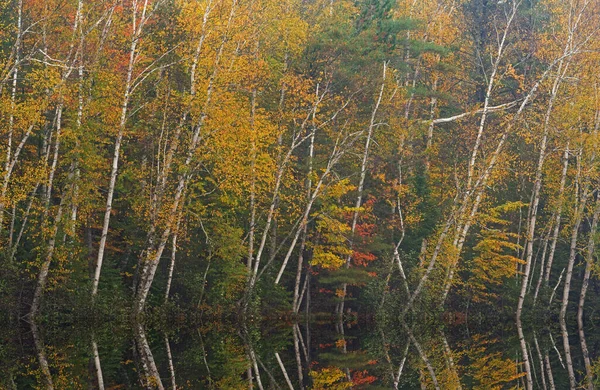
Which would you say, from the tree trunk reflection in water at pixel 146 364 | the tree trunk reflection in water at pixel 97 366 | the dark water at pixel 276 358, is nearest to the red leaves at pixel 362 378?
the dark water at pixel 276 358

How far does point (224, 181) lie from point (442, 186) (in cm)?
1013

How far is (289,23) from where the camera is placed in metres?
27.1

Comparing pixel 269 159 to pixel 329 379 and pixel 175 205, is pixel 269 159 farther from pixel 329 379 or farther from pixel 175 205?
pixel 329 379

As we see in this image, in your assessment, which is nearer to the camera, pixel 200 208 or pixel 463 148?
pixel 200 208

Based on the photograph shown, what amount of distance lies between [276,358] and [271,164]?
25.8ft

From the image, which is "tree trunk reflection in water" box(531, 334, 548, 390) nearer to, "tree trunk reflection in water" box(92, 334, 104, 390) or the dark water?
the dark water

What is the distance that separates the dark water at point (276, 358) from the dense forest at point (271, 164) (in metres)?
1.90

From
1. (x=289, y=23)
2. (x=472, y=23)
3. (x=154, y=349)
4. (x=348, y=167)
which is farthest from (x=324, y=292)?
(x=472, y=23)

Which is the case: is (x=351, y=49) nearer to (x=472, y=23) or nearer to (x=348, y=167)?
(x=348, y=167)

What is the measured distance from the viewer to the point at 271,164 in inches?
981

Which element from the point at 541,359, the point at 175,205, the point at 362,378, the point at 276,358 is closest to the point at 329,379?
the point at 362,378

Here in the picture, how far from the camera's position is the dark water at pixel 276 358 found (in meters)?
14.8

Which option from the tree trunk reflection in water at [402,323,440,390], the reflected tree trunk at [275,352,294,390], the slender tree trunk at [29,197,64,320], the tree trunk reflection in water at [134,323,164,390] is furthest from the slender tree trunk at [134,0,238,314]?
the tree trunk reflection in water at [402,323,440,390]

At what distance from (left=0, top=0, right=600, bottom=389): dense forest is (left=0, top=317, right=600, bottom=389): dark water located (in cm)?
190
